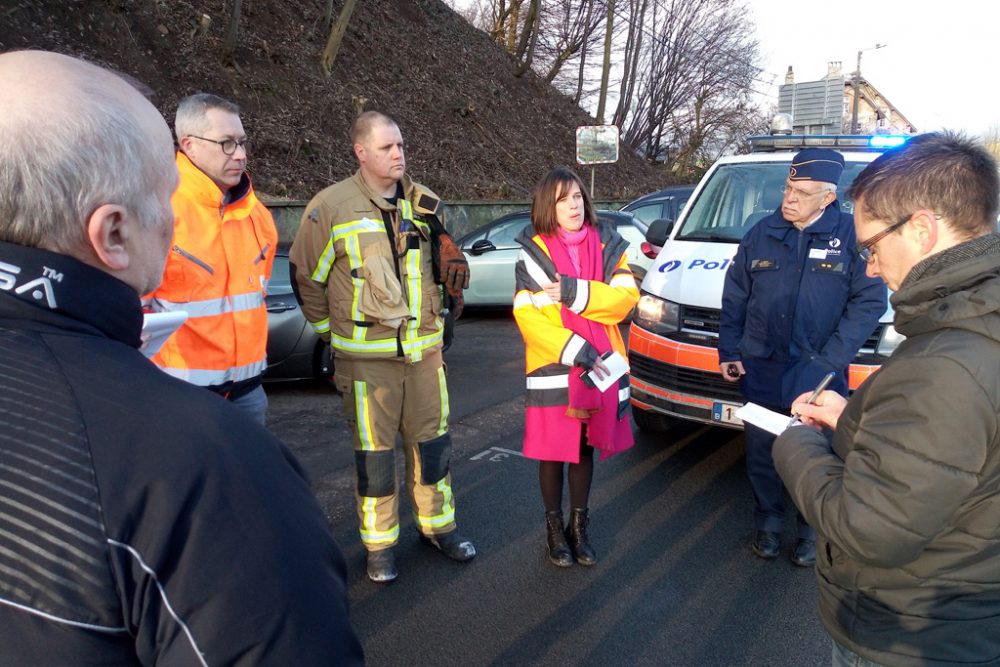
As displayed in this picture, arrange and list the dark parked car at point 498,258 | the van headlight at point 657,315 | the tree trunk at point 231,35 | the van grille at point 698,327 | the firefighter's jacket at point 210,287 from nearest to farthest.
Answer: the firefighter's jacket at point 210,287, the van grille at point 698,327, the van headlight at point 657,315, the dark parked car at point 498,258, the tree trunk at point 231,35

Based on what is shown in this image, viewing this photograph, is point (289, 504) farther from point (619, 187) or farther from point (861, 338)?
point (619, 187)

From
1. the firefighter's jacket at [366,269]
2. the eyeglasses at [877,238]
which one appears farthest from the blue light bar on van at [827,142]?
the eyeglasses at [877,238]

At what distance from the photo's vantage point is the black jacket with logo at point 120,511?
855 mm

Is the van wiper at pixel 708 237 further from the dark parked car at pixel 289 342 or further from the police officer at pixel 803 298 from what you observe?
the dark parked car at pixel 289 342

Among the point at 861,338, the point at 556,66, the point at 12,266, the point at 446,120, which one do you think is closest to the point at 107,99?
the point at 12,266

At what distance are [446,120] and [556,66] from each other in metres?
11.0

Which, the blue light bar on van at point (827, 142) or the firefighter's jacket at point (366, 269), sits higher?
the blue light bar on van at point (827, 142)

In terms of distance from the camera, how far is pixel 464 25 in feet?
87.4

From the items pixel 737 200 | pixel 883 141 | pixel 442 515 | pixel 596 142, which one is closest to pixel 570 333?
pixel 442 515

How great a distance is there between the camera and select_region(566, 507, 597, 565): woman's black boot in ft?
12.7

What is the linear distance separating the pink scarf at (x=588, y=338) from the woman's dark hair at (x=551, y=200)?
0.17 feet

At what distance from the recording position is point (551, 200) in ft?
12.3

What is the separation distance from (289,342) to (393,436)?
3.51m

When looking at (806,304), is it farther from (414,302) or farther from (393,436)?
(393,436)
